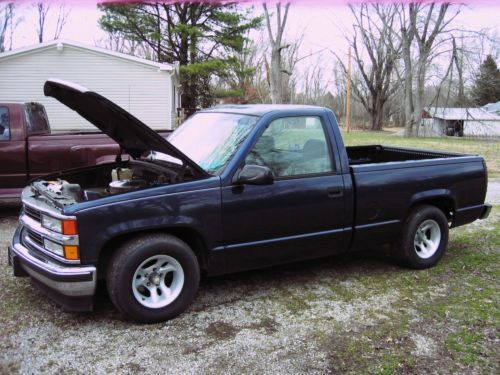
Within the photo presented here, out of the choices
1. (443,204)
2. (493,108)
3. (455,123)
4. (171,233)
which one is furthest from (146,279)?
(493,108)

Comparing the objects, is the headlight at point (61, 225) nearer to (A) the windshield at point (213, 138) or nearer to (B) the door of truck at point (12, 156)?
(A) the windshield at point (213, 138)

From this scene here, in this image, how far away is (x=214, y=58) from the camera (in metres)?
27.8

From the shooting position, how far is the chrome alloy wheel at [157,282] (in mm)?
3785

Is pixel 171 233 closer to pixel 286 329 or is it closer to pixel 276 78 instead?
pixel 286 329

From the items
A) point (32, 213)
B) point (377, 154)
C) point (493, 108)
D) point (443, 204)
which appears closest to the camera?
point (32, 213)

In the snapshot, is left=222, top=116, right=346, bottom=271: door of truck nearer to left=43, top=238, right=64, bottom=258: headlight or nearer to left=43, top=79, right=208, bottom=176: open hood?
left=43, top=79, right=208, bottom=176: open hood

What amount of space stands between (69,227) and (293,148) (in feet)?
6.78

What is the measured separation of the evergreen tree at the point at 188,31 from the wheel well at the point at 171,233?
2384 cm

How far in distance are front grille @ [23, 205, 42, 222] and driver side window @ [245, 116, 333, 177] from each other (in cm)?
175

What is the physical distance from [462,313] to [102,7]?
2938 centimetres

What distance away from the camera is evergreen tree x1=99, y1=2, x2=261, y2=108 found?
27.8m

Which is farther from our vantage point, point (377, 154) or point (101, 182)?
point (377, 154)

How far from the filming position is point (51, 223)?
144 inches

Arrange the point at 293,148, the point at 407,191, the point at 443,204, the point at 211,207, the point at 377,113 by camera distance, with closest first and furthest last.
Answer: the point at 211,207
the point at 293,148
the point at 407,191
the point at 443,204
the point at 377,113
